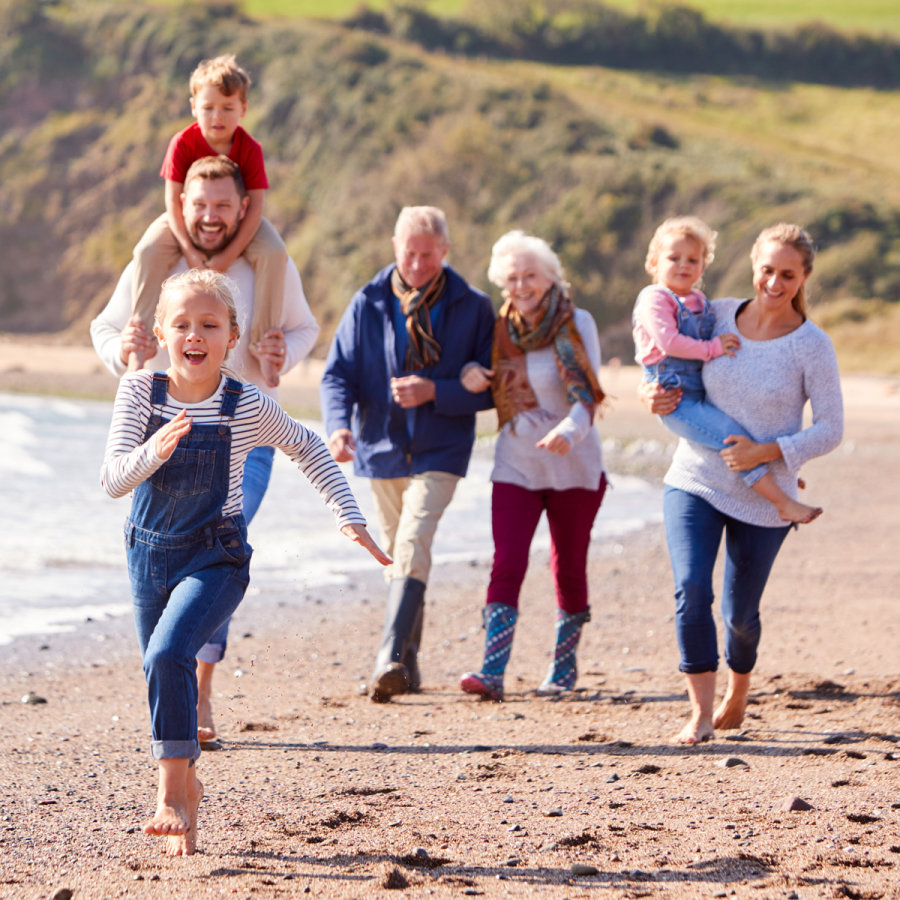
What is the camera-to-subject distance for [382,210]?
47656 millimetres

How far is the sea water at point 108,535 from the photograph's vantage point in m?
7.70

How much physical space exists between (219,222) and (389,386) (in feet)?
4.40

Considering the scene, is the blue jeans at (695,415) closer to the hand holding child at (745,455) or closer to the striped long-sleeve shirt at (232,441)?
the hand holding child at (745,455)

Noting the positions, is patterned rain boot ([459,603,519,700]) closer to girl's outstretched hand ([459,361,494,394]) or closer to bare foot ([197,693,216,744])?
girl's outstretched hand ([459,361,494,394])

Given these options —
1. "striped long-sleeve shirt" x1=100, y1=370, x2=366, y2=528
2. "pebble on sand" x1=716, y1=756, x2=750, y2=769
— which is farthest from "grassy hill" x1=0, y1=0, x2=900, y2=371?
"striped long-sleeve shirt" x1=100, y1=370, x2=366, y2=528

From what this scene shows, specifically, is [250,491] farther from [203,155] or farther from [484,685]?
[484,685]

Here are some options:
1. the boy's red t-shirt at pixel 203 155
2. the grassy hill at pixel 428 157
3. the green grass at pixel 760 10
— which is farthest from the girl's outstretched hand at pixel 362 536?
the green grass at pixel 760 10

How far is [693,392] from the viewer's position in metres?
4.63

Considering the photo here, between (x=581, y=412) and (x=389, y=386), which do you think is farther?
(x=389, y=386)

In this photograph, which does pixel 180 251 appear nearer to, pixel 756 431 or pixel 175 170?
pixel 175 170


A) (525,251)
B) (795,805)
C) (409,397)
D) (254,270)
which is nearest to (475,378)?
(409,397)

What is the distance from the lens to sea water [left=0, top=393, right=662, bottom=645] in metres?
7.70

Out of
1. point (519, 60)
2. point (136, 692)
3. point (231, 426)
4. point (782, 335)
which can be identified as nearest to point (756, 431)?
point (782, 335)

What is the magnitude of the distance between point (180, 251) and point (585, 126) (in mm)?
47748
